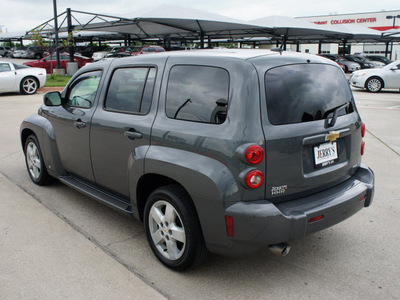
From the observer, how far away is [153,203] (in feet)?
10.6

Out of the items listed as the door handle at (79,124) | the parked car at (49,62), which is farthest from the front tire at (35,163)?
the parked car at (49,62)

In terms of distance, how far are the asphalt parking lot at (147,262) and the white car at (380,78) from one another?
13.8 m

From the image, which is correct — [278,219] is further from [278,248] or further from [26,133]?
[26,133]

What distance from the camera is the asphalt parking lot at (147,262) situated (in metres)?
2.88

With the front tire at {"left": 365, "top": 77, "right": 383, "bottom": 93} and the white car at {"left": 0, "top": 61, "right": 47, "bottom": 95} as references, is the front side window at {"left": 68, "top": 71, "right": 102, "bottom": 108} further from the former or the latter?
the front tire at {"left": 365, "top": 77, "right": 383, "bottom": 93}

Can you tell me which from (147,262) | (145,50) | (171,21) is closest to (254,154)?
(147,262)

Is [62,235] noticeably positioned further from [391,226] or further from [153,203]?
[391,226]

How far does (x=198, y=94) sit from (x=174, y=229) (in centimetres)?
104

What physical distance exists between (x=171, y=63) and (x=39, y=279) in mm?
1959

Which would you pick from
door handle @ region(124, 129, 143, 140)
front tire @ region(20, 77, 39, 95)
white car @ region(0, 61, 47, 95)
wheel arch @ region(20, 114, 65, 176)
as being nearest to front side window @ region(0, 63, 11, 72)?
white car @ region(0, 61, 47, 95)

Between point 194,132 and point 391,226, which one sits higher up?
point 194,132

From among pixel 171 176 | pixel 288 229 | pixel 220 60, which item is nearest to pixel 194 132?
pixel 171 176

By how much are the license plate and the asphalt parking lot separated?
0.89 m

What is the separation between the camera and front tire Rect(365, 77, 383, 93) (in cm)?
1725
